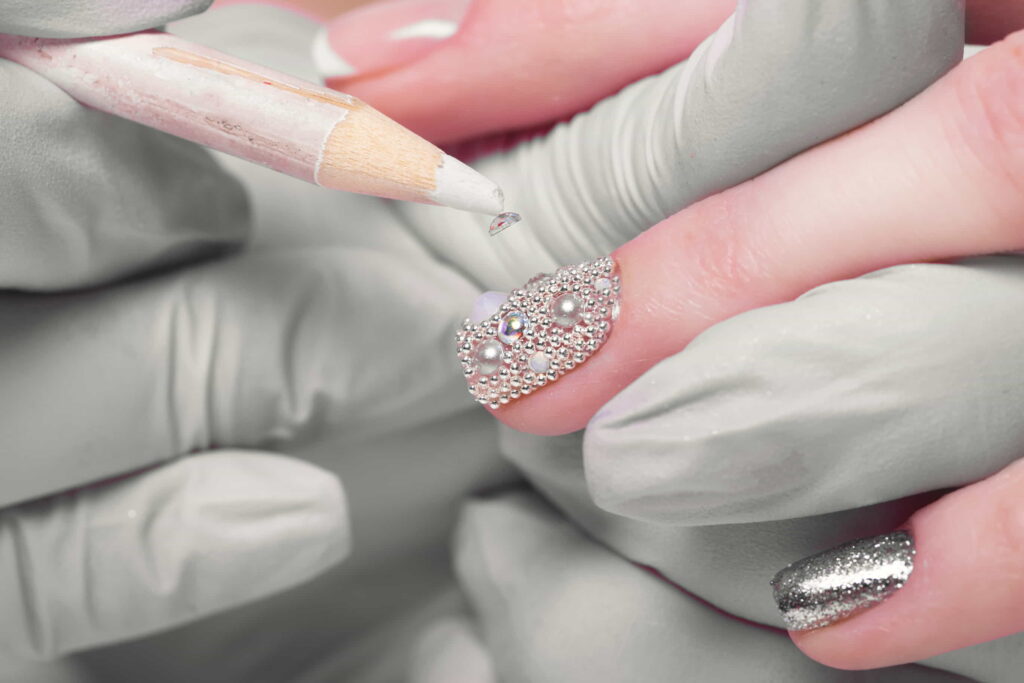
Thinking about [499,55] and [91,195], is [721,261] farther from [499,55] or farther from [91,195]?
[91,195]

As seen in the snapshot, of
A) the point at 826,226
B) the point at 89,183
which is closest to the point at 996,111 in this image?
the point at 826,226

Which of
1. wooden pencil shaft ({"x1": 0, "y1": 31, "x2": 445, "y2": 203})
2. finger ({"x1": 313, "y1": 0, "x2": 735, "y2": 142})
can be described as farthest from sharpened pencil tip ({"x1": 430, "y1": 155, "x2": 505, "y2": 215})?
finger ({"x1": 313, "y1": 0, "x2": 735, "y2": 142})

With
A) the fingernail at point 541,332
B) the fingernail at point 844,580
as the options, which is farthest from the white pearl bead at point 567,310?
the fingernail at point 844,580

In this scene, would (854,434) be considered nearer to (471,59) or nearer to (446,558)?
(471,59)

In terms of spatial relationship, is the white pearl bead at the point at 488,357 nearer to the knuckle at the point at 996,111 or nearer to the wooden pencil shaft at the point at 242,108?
the wooden pencil shaft at the point at 242,108

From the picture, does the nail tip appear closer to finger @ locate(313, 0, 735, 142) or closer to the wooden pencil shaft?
finger @ locate(313, 0, 735, 142)

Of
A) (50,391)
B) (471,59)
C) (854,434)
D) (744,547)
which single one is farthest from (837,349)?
(50,391)
